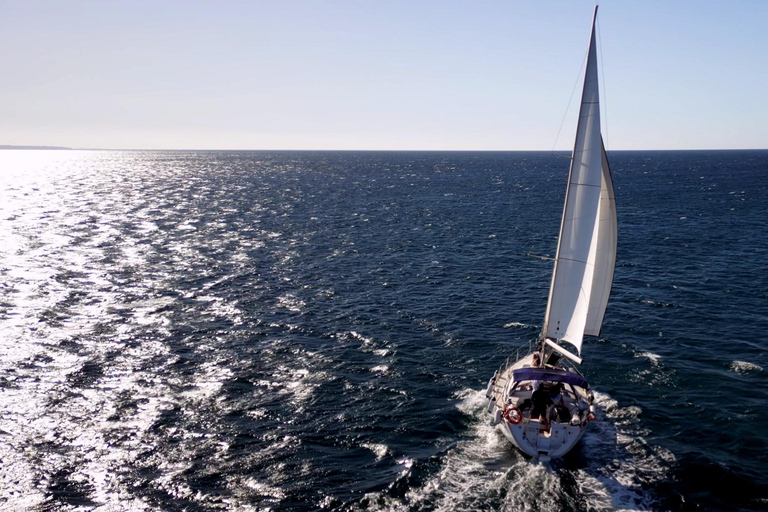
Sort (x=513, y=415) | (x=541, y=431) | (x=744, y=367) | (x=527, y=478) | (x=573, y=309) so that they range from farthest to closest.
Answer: (x=744, y=367)
(x=573, y=309)
(x=541, y=431)
(x=513, y=415)
(x=527, y=478)

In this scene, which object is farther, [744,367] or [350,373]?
[350,373]

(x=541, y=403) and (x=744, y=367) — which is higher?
(x=541, y=403)

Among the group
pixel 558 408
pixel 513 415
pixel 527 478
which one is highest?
pixel 513 415

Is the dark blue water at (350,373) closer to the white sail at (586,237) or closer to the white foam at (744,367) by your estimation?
the white foam at (744,367)

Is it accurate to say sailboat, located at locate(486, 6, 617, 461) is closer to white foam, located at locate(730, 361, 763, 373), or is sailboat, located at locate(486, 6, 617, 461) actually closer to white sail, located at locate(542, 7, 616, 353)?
white sail, located at locate(542, 7, 616, 353)

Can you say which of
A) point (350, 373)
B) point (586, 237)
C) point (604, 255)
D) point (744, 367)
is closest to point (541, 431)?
point (604, 255)

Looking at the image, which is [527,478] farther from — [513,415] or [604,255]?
[604,255]

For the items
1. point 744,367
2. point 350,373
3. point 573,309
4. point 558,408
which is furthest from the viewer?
point 350,373
